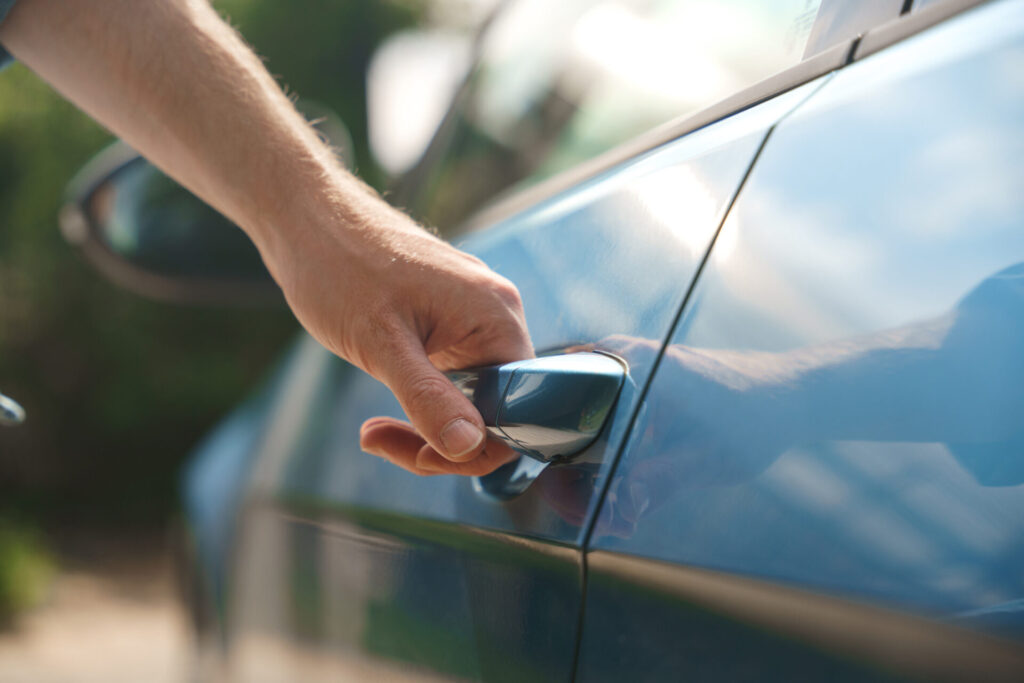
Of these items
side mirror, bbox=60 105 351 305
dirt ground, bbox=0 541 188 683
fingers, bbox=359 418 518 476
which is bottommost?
dirt ground, bbox=0 541 188 683

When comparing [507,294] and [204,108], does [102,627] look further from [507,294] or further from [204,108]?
[507,294]

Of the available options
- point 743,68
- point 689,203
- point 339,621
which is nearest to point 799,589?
point 689,203

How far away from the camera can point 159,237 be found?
Answer: 1.97 metres

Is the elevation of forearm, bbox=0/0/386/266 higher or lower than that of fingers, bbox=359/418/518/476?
higher

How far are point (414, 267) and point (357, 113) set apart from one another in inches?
269

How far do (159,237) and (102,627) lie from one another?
352cm

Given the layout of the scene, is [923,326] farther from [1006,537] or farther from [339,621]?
[339,621]

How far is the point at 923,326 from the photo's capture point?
1.72 feet

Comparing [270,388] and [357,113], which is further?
[357,113]

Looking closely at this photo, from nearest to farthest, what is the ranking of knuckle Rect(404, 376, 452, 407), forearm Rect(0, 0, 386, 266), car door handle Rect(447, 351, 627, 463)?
1. car door handle Rect(447, 351, 627, 463)
2. knuckle Rect(404, 376, 452, 407)
3. forearm Rect(0, 0, 386, 266)

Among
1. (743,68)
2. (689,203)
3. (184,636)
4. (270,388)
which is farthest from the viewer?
(184,636)

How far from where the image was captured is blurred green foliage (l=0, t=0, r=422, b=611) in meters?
6.07

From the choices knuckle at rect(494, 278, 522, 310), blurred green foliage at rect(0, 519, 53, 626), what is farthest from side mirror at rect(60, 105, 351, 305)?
blurred green foliage at rect(0, 519, 53, 626)

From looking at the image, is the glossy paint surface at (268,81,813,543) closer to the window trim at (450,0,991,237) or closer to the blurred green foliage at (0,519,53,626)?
the window trim at (450,0,991,237)
